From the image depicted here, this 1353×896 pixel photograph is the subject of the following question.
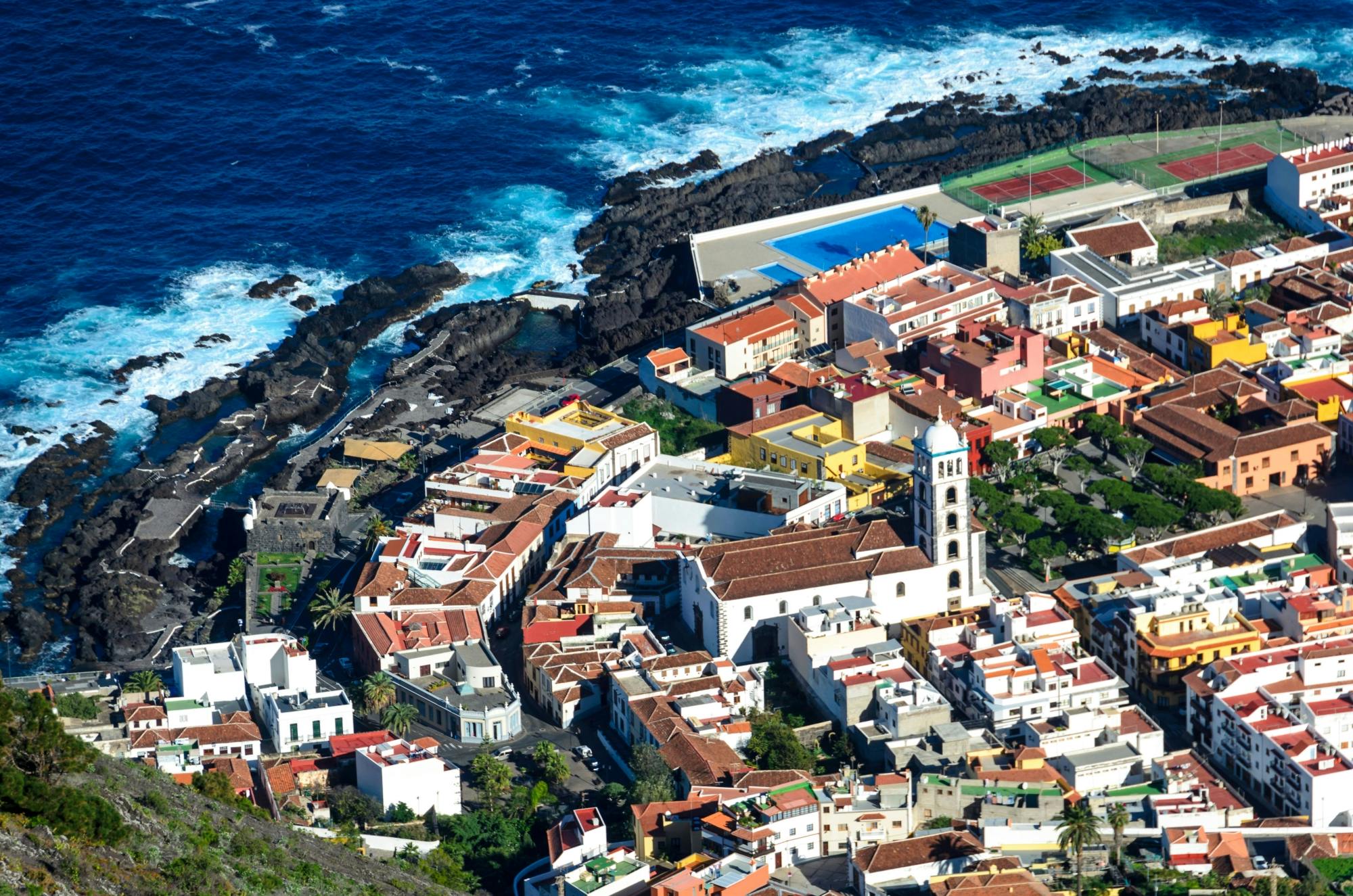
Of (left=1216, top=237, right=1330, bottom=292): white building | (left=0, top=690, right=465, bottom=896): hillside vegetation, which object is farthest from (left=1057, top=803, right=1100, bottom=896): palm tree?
(left=1216, top=237, right=1330, bottom=292): white building

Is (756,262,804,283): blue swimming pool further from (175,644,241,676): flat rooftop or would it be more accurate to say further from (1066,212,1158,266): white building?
(175,644,241,676): flat rooftop

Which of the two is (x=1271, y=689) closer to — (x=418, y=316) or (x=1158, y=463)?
(x=1158, y=463)

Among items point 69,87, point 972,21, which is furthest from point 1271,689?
point 69,87

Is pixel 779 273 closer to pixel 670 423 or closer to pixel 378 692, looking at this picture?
pixel 670 423

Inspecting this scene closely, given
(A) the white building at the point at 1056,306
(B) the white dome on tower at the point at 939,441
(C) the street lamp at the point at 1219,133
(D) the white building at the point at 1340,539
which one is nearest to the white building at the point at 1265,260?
(A) the white building at the point at 1056,306

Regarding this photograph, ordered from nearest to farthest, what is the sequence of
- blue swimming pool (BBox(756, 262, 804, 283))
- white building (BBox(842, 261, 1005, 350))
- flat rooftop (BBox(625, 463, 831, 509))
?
flat rooftop (BBox(625, 463, 831, 509)) < white building (BBox(842, 261, 1005, 350)) < blue swimming pool (BBox(756, 262, 804, 283))
